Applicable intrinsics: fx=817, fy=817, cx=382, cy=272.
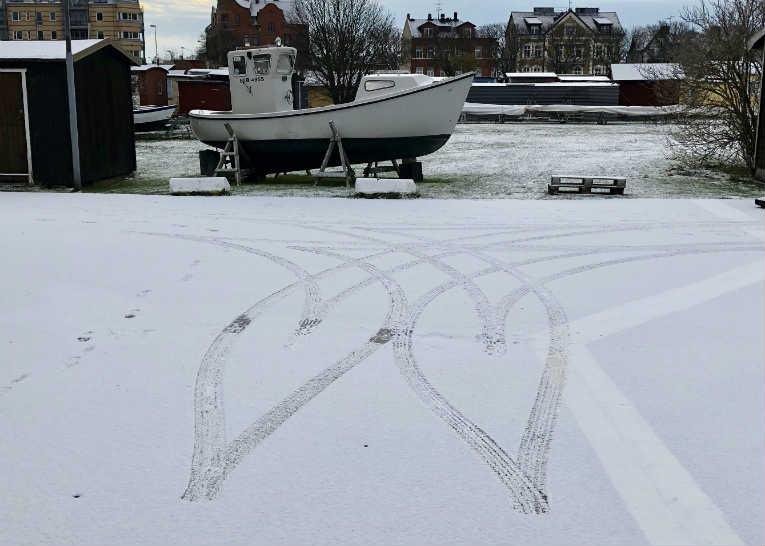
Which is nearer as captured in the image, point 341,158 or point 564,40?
point 341,158

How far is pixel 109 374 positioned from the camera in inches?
204

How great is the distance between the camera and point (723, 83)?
17.3m

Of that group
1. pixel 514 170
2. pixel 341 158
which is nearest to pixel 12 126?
pixel 341 158

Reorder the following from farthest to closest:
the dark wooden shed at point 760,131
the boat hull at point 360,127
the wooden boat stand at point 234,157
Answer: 1. the wooden boat stand at point 234,157
2. the dark wooden shed at point 760,131
3. the boat hull at point 360,127

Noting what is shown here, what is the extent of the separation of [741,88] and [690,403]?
14386 mm

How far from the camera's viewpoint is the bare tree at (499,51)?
8781cm

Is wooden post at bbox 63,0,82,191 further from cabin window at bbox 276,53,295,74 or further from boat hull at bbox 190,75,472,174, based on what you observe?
cabin window at bbox 276,53,295,74

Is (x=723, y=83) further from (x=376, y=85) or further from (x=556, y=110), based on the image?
(x=556, y=110)

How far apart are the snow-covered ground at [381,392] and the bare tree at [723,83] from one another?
8.81 metres

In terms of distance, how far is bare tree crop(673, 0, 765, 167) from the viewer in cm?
1708

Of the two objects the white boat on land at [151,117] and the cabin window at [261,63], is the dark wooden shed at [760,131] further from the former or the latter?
the white boat on land at [151,117]

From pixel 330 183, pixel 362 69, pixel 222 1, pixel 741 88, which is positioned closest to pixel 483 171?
pixel 330 183

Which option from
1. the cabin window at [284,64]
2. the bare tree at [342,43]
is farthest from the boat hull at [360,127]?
the bare tree at [342,43]

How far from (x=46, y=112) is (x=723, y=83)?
1354cm
